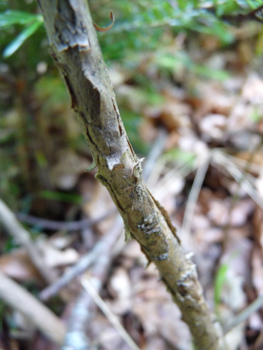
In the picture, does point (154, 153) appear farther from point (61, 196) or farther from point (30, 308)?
point (30, 308)

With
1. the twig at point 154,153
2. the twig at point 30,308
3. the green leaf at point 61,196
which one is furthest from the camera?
the twig at point 154,153

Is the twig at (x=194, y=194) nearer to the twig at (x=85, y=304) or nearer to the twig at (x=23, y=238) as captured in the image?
the twig at (x=85, y=304)

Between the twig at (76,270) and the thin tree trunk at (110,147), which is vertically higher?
the thin tree trunk at (110,147)

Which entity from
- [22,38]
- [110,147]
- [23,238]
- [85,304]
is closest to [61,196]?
[23,238]

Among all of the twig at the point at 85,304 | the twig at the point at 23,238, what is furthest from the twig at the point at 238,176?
the twig at the point at 23,238

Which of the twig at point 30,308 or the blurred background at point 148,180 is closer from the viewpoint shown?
the twig at point 30,308

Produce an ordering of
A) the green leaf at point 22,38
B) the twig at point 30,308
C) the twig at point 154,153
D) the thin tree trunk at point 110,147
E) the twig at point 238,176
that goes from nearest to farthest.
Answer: the thin tree trunk at point 110,147 < the green leaf at point 22,38 < the twig at point 30,308 < the twig at point 238,176 < the twig at point 154,153

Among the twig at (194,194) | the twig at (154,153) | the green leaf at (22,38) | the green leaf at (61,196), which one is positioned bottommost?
the twig at (194,194)

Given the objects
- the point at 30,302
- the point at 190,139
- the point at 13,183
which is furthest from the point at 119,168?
the point at 190,139
